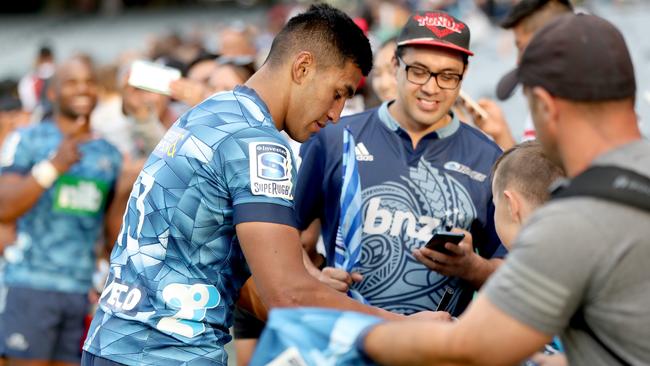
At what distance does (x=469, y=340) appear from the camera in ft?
8.47

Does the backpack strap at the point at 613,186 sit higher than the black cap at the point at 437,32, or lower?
lower

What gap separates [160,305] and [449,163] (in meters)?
1.72

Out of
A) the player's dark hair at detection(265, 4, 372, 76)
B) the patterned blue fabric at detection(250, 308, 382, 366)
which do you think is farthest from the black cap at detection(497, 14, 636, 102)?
the player's dark hair at detection(265, 4, 372, 76)

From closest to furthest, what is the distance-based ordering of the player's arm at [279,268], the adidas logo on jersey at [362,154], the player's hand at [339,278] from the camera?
the player's arm at [279,268] < the player's hand at [339,278] < the adidas logo on jersey at [362,154]

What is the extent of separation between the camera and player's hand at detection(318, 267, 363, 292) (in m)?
4.25

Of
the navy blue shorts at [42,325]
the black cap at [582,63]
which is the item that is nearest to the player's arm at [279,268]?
the black cap at [582,63]

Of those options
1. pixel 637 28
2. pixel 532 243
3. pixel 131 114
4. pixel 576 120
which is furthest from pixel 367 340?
pixel 637 28

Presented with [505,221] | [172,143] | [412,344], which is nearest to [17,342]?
[172,143]

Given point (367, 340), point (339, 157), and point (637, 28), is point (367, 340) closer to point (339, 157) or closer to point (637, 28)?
point (339, 157)

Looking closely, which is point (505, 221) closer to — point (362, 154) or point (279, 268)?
point (279, 268)

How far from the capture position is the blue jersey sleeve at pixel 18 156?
23.3 feet

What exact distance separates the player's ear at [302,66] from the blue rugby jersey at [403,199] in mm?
834

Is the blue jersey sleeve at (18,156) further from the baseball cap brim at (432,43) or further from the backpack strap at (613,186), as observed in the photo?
the backpack strap at (613,186)

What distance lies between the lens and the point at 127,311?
3.74 m
